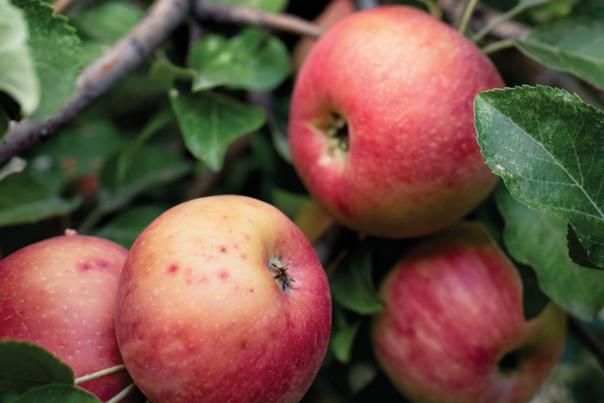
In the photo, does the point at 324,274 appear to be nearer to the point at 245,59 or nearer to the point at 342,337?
the point at 342,337

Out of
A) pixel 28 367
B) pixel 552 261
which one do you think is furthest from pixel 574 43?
pixel 28 367

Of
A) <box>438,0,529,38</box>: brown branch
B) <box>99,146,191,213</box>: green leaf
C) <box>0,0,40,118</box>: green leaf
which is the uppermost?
<box>0,0,40,118</box>: green leaf

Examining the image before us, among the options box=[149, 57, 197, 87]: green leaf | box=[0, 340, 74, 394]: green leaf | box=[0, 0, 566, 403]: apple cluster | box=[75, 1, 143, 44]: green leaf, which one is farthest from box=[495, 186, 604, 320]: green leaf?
box=[75, 1, 143, 44]: green leaf

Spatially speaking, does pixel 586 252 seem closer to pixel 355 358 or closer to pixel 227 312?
pixel 227 312

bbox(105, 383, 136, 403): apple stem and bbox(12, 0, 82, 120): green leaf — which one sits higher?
bbox(12, 0, 82, 120): green leaf

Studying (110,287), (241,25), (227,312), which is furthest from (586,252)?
(241,25)

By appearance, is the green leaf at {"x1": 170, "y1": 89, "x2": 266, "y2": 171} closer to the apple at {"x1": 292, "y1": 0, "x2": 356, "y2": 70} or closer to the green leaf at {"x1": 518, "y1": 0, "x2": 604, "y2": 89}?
the apple at {"x1": 292, "y1": 0, "x2": 356, "y2": 70}

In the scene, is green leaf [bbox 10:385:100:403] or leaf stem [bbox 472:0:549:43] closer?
green leaf [bbox 10:385:100:403]

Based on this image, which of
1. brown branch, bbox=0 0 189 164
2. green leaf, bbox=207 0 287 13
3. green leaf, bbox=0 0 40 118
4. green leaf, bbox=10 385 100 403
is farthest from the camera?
green leaf, bbox=207 0 287 13

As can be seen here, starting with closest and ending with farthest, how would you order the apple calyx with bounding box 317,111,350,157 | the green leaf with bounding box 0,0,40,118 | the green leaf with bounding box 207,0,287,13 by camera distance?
the green leaf with bounding box 0,0,40,118 < the apple calyx with bounding box 317,111,350,157 < the green leaf with bounding box 207,0,287,13
